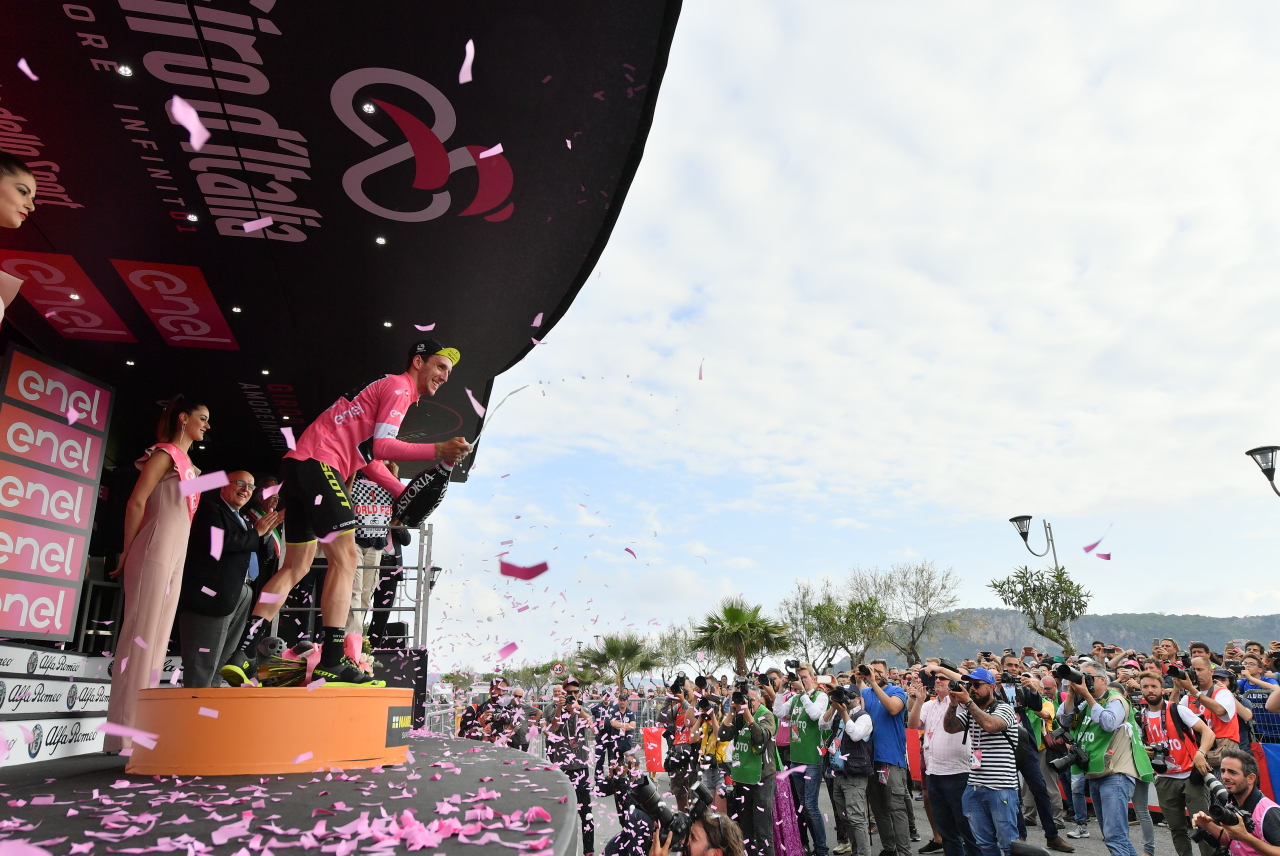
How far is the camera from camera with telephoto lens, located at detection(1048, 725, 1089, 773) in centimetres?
803

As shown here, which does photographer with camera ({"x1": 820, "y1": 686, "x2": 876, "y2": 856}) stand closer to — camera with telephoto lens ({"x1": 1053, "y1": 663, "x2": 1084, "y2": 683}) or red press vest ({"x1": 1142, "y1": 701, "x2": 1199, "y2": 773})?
camera with telephoto lens ({"x1": 1053, "y1": 663, "x2": 1084, "y2": 683})

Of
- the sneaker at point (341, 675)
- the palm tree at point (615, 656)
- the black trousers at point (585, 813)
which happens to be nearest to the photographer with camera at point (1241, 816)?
the sneaker at point (341, 675)

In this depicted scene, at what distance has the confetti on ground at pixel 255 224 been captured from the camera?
14.6 ft

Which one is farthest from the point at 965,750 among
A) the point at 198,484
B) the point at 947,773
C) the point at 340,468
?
the point at 198,484

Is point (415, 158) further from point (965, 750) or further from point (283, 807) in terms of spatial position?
point (965, 750)

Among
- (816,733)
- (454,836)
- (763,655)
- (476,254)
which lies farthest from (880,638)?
(454,836)

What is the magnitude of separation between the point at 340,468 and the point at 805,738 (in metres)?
7.54

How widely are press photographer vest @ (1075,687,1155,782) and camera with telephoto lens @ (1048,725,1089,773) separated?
0.70ft

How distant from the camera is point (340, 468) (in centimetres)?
358

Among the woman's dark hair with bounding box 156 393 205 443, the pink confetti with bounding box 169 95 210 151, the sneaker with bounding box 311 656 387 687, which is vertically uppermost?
the pink confetti with bounding box 169 95 210 151

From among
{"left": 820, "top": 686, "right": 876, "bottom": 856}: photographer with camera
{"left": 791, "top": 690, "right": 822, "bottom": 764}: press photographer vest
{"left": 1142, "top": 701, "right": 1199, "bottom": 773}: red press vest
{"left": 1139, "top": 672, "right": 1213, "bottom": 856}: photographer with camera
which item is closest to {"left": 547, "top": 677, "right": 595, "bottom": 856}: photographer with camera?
{"left": 791, "top": 690, "right": 822, "bottom": 764}: press photographer vest

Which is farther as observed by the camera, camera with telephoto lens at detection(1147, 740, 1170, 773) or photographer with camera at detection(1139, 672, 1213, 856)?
camera with telephoto lens at detection(1147, 740, 1170, 773)

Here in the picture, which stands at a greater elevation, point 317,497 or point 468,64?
point 468,64

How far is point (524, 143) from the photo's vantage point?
4.13 m
